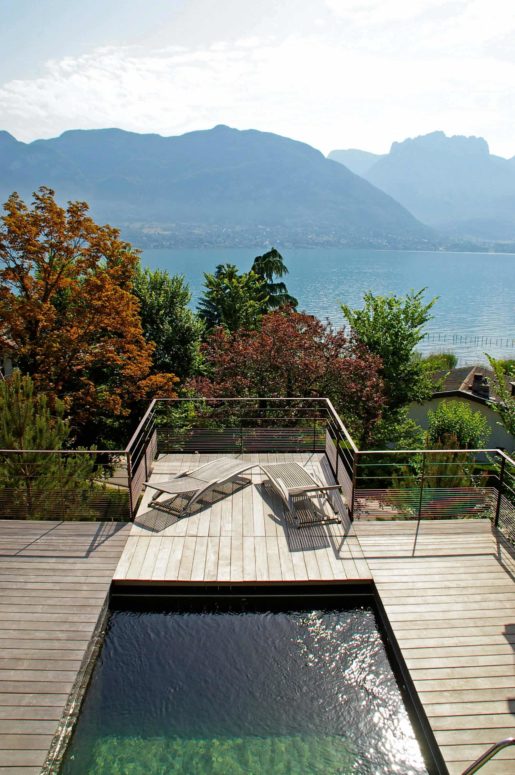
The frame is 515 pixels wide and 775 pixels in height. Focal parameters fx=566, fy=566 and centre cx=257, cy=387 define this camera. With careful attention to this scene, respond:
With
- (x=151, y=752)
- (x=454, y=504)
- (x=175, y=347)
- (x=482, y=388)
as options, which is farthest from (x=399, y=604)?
(x=482, y=388)

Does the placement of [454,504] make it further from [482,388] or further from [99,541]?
[482,388]

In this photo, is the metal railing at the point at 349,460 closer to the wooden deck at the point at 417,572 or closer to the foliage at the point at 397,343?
the wooden deck at the point at 417,572

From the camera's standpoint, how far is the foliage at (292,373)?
1373 centimetres

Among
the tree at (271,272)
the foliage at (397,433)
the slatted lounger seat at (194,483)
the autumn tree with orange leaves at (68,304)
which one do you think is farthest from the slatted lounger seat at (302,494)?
the tree at (271,272)

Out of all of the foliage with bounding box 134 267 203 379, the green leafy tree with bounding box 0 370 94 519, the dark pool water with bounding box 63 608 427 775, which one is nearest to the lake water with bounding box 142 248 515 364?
the foliage with bounding box 134 267 203 379

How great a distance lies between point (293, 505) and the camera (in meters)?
8.26

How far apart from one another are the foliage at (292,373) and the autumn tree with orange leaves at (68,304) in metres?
2.43

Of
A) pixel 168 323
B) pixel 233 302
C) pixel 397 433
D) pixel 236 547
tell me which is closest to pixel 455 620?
pixel 236 547

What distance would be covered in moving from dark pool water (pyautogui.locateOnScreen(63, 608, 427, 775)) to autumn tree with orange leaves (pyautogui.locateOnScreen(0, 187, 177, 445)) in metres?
7.65

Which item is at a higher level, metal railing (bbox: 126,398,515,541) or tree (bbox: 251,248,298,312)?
tree (bbox: 251,248,298,312)

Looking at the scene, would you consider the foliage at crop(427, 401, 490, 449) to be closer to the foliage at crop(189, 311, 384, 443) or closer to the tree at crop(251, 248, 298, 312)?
the foliage at crop(189, 311, 384, 443)

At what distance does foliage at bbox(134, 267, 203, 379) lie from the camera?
65.1 ft

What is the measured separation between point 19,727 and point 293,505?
4.59m

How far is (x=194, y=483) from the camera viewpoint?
27.7 ft
